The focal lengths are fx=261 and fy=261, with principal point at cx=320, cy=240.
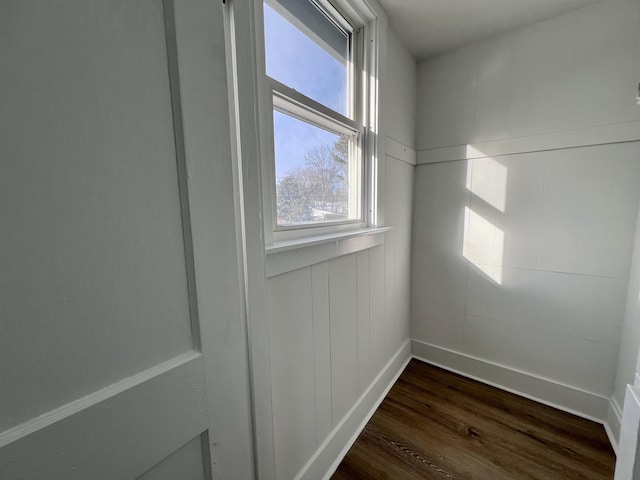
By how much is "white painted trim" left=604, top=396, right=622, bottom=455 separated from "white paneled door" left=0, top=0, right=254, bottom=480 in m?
1.94

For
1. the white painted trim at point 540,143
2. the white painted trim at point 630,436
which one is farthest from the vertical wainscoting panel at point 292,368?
the white painted trim at point 540,143

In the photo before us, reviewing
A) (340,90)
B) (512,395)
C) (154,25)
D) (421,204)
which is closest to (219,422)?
(154,25)

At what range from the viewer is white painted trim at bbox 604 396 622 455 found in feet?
4.35

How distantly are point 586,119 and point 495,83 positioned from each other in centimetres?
53

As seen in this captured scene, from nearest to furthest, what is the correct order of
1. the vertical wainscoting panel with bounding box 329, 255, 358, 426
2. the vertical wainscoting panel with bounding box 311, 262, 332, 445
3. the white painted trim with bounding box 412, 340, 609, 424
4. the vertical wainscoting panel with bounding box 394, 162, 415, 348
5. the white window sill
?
the white window sill → the vertical wainscoting panel with bounding box 311, 262, 332, 445 → the vertical wainscoting panel with bounding box 329, 255, 358, 426 → the white painted trim with bounding box 412, 340, 609, 424 → the vertical wainscoting panel with bounding box 394, 162, 415, 348

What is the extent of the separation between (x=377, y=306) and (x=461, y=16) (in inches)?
67.3

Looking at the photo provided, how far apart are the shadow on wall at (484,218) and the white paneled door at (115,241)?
5.72 ft

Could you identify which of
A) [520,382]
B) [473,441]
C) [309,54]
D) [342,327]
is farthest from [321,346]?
[520,382]

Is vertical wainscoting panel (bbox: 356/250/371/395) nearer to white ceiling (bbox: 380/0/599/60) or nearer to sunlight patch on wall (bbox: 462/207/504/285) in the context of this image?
sunlight patch on wall (bbox: 462/207/504/285)

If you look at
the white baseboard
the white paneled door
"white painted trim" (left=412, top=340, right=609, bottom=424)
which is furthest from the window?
"white painted trim" (left=412, top=340, right=609, bottom=424)

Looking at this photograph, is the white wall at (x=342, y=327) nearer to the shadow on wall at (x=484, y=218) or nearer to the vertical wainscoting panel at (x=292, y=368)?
the vertical wainscoting panel at (x=292, y=368)

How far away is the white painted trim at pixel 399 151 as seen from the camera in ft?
5.11

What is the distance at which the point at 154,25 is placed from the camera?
412 millimetres

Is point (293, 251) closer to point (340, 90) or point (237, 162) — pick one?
point (237, 162)
